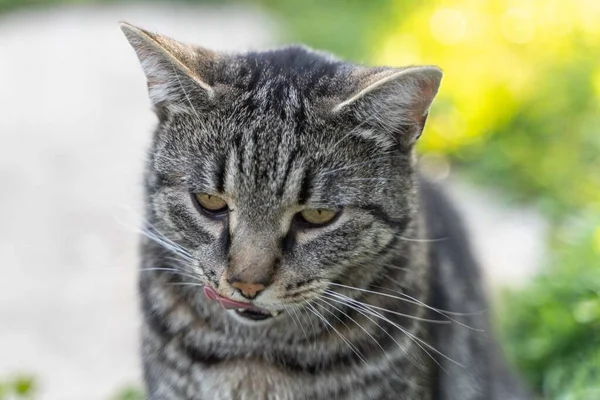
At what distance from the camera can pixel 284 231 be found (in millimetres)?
1882

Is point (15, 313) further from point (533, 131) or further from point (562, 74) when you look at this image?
point (562, 74)

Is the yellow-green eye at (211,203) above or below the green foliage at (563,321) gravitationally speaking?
above

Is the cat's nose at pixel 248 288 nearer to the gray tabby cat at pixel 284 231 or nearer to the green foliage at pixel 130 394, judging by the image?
the gray tabby cat at pixel 284 231

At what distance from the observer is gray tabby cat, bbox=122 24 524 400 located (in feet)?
6.14

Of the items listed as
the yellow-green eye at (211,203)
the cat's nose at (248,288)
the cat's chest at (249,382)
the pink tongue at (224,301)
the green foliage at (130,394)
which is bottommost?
the green foliage at (130,394)

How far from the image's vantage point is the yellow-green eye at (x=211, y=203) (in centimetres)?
191

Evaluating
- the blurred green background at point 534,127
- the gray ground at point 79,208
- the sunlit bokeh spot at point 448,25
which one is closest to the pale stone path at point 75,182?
the gray ground at point 79,208

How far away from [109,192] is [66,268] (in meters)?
0.74

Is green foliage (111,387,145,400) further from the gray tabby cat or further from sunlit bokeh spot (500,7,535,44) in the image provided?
sunlit bokeh spot (500,7,535,44)

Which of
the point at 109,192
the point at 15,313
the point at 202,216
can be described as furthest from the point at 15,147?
the point at 202,216

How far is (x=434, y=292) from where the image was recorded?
91.5 inches

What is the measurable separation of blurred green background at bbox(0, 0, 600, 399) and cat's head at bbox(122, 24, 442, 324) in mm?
1072

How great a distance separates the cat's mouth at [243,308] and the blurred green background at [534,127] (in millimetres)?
1151

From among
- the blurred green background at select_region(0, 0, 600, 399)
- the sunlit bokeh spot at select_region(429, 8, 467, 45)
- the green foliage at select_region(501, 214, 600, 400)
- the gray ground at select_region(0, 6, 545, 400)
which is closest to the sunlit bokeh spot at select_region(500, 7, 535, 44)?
the blurred green background at select_region(0, 0, 600, 399)
